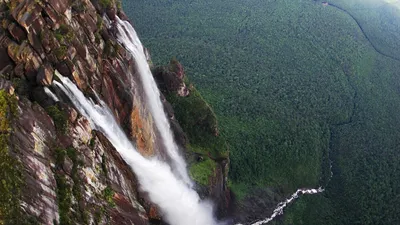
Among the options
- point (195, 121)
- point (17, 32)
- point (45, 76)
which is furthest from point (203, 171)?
point (17, 32)

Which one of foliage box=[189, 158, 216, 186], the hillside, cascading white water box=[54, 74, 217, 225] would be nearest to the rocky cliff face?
cascading white water box=[54, 74, 217, 225]

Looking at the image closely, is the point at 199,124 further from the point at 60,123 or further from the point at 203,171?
the point at 60,123

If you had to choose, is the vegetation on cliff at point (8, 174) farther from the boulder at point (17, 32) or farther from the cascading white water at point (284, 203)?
the cascading white water at point (284, 203)

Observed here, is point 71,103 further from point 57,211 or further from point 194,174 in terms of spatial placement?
point 194,174

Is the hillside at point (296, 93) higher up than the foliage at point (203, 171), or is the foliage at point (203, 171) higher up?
the hillside at point (296, 93)

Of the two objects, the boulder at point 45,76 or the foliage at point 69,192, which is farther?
the boulder at point 45,76

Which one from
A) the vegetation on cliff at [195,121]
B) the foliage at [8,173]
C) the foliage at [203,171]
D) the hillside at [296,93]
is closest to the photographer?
the foliage at [8,173]

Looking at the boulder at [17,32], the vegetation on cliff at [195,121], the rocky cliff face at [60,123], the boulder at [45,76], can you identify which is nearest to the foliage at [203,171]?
the vegetation on cliff at [195,121]
